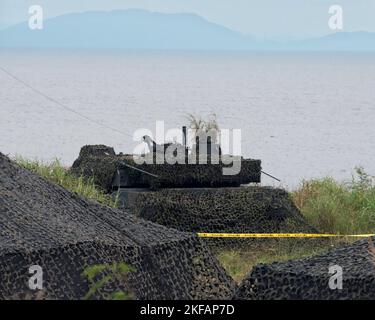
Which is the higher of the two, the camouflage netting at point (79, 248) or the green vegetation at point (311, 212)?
the camouflage netting at point (79, 248)

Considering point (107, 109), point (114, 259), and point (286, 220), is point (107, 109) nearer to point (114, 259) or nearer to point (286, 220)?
point (286, 220)

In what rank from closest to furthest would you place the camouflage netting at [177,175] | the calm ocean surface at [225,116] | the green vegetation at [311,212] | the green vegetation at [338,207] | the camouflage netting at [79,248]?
1. the camouflage netting at [79,248]
2. the green vegetation at [311,212]
3. the camouflage netting at [177,175]
4. the green vegetation at [338,207]
5. the calm ocean surface at [225,116]

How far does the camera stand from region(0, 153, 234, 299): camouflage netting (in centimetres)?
767

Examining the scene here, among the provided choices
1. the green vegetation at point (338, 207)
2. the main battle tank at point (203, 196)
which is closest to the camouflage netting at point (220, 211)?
the main battle tank at point (203, 196)

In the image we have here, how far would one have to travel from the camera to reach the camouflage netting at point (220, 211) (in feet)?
47.5

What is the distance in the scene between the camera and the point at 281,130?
203 ft

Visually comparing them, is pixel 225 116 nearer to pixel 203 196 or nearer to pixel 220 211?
pixel 203 196

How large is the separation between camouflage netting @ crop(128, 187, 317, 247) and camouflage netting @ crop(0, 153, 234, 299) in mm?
5135

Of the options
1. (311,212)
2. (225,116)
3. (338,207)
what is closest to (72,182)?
(311,212)

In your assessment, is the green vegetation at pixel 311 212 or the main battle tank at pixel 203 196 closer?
the green vegetation at pixel 311 212

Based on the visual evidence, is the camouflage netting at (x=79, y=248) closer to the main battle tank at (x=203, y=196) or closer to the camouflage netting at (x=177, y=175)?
the main battle tank at (x=203, y=196)

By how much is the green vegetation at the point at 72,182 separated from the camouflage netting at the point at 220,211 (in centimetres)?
60

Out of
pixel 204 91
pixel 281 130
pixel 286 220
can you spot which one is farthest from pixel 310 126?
pixel 286 220

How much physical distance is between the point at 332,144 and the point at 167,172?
4122 cm
